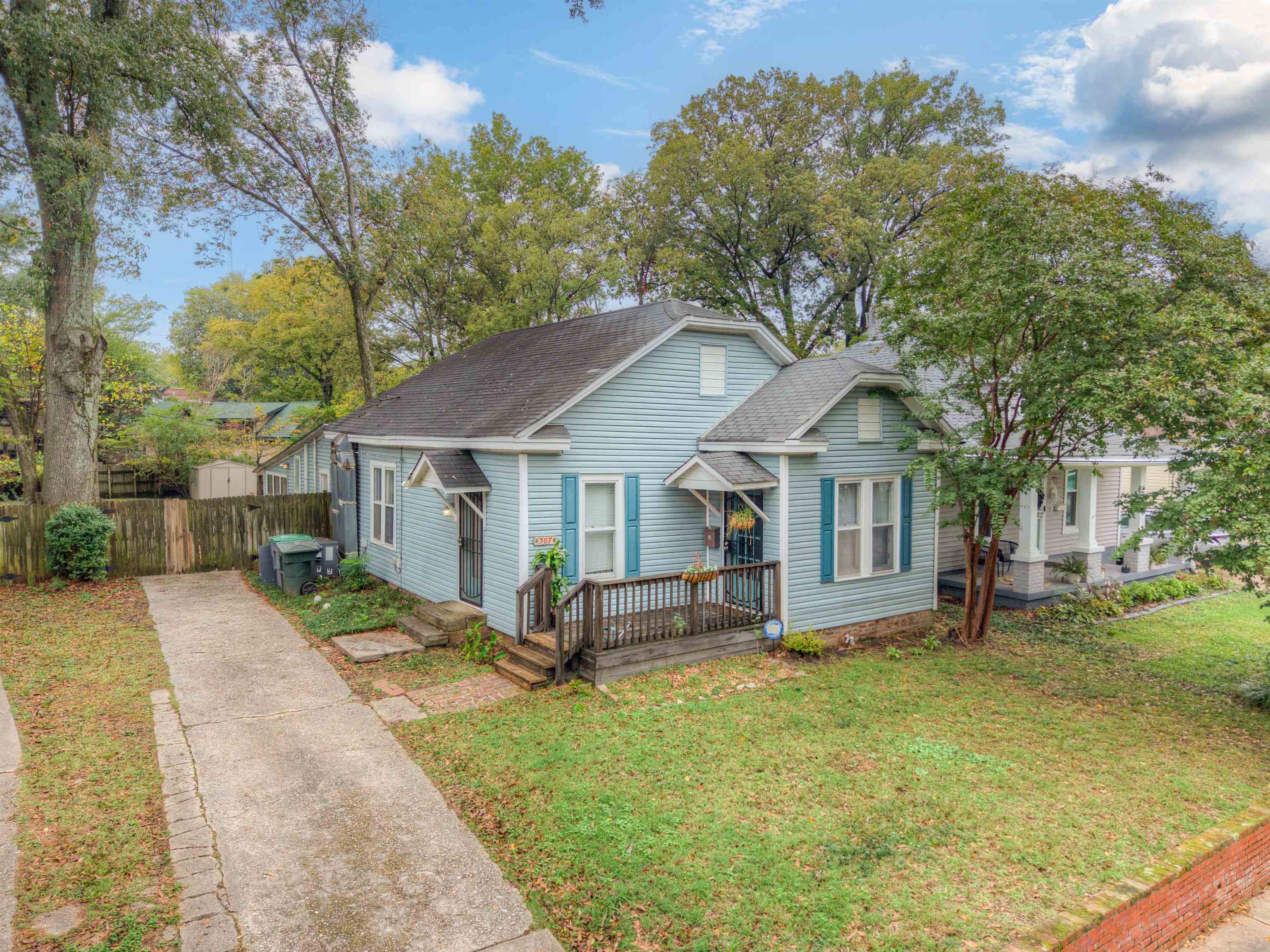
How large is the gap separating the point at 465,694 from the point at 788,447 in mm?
5332

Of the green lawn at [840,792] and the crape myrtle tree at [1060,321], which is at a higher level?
the crape myrtle tree at [1060,321]

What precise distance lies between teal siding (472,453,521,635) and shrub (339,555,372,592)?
15.0 ft

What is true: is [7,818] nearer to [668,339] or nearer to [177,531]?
[668,339]

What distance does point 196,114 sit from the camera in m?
14.6

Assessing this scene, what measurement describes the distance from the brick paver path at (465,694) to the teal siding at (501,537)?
977 mm

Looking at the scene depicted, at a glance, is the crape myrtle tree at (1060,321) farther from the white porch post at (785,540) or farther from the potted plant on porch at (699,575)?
the potted plant on porch at (699,575)

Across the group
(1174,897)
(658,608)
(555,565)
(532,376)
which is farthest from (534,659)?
(1174,897)

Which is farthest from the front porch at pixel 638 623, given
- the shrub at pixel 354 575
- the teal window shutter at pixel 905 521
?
the shrub at pixel 354 575

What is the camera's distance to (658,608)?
1005cm

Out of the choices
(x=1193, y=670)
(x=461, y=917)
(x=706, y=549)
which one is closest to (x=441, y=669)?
(x=706, y=549)

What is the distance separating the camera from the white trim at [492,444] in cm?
902

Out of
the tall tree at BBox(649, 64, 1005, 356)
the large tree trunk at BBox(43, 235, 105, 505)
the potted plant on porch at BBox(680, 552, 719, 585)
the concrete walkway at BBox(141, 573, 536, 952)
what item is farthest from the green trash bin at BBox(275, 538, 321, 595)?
the tall tree at BBox(649, 64, 1005, 356)

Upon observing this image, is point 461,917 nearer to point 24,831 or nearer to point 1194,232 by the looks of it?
point 24,831

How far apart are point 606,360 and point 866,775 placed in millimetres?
6674
